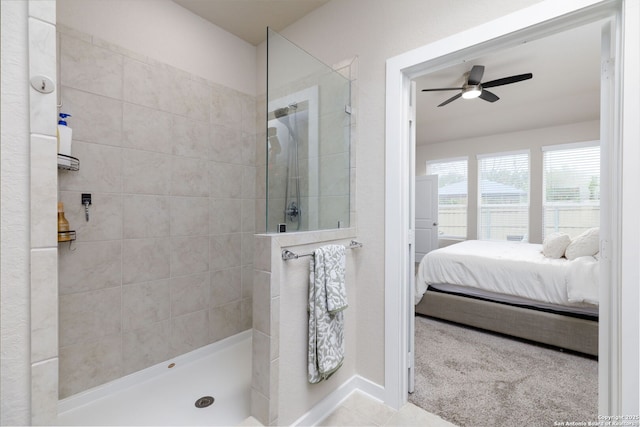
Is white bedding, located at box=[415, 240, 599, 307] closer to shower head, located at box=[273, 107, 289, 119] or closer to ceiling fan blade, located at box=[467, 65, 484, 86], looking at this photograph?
ceiling fan blade, located at box=[467, 65, 484, 86]

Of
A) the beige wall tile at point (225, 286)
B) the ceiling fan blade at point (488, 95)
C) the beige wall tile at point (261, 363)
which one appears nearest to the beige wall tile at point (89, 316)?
the beige wall tile at point (225, 286)

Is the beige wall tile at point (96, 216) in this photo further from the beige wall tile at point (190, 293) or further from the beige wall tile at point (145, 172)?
the beige wall tile at point (190, 293)

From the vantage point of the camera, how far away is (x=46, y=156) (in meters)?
0.67

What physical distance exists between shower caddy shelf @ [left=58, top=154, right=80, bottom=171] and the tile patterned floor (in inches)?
76.8

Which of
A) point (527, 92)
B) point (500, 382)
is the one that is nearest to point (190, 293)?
point (500, 382)

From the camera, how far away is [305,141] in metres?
1.67

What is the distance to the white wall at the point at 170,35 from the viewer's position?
1.71 m

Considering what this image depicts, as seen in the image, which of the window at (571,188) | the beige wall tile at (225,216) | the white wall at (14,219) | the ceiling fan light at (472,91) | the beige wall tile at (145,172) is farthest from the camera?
the window at (571,188)

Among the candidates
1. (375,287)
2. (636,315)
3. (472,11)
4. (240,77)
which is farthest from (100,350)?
(472,11)

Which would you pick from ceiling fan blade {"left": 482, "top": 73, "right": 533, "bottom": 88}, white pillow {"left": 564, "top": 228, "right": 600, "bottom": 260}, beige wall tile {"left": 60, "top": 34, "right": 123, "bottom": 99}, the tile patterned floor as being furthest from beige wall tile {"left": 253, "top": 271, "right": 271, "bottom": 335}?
ceiling fan blade {"left": 482, "top": 73, "right": 533, "bottom": 88}

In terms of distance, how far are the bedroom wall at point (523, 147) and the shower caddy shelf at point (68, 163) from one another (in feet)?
18.9

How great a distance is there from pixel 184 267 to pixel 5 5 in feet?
5.86

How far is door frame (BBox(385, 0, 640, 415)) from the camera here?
42.1 inches

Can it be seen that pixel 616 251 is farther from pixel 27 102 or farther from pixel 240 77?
pixel 240 77
